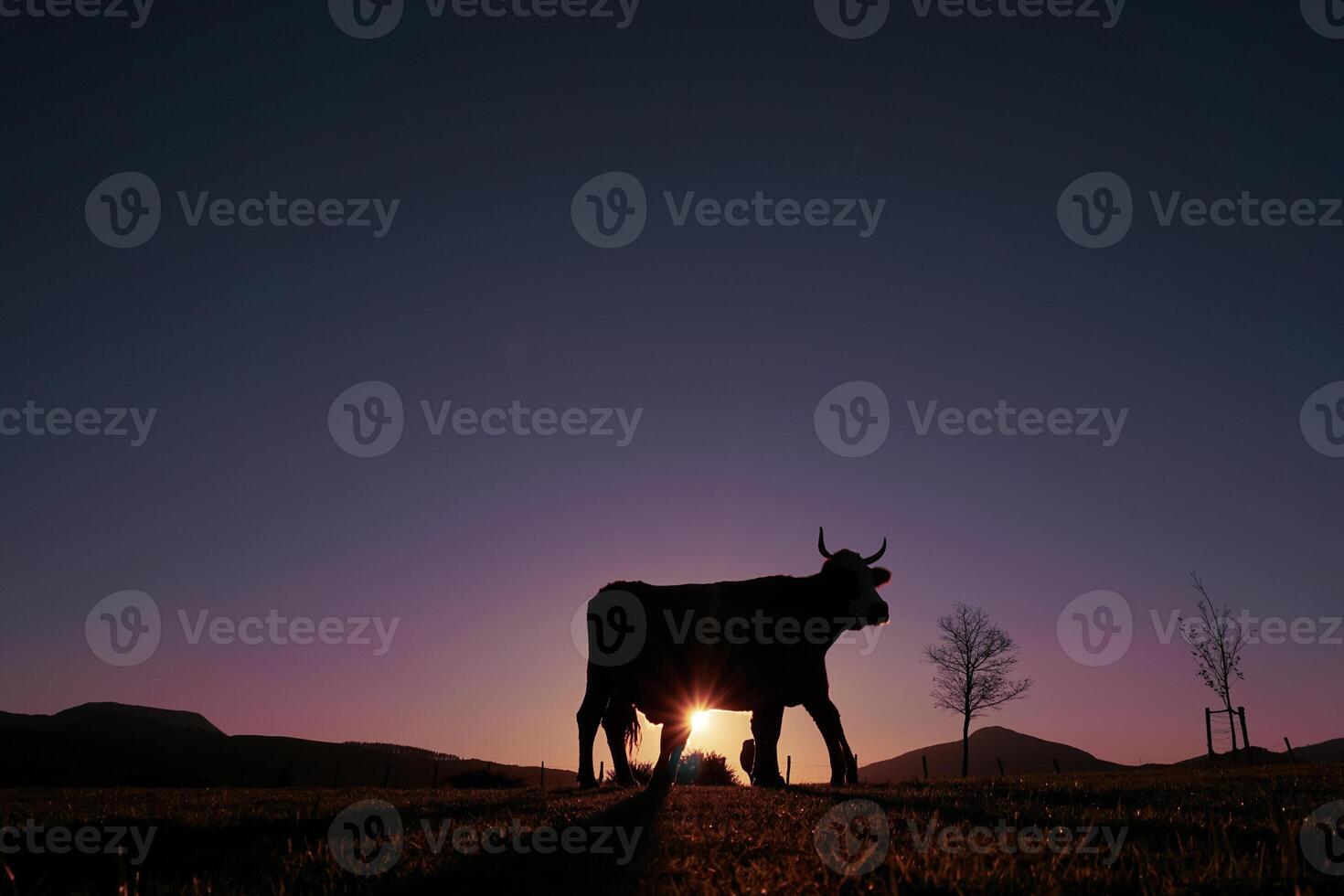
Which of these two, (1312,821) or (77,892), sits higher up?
(1312,821)

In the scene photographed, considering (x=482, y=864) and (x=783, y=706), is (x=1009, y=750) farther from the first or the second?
(x=482, y=864)

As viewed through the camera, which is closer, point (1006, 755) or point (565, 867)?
point (565, 867)

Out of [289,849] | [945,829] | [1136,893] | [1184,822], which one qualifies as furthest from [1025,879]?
[289,849]

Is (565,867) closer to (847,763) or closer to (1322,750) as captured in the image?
(847,763)

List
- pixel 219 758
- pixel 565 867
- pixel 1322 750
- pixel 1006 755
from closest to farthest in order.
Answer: pixel 565 867
pixel 219 758
pixel 1006 755
pixel 1322 750

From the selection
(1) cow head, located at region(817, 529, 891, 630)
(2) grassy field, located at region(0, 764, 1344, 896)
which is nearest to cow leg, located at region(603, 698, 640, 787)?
(1) cow head, located at region(817, 529, 891, 630)

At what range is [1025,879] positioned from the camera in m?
3.25

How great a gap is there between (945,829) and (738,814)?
74.8 inches

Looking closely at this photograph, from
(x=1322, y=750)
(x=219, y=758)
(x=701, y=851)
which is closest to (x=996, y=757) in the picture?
(x=1322, y=750)

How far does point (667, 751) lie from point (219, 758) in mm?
77495

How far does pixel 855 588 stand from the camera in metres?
13.9

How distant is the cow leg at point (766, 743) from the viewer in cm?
1181

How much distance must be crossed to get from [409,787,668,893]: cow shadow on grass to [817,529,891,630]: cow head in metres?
8.88

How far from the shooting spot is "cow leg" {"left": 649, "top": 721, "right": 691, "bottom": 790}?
9925 millimetres
